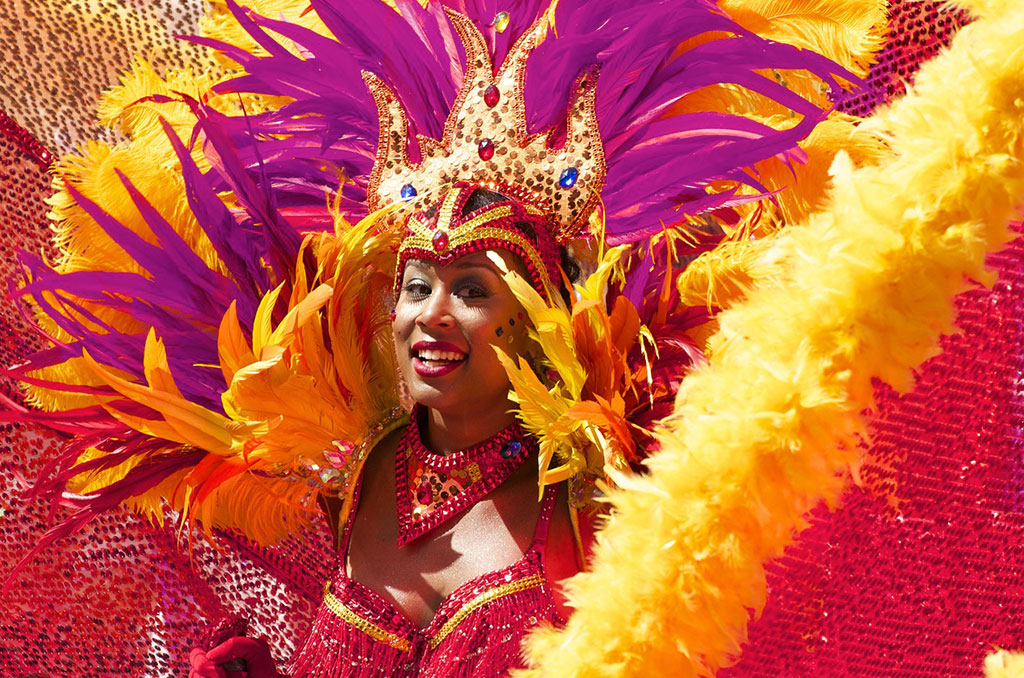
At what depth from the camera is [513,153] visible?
178cm

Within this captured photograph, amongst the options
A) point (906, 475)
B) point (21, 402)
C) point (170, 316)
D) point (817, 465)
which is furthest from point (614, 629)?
point (21, 402)

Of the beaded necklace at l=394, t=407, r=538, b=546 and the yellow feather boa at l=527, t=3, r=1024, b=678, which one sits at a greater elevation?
the yellow feather boa at l=527, t=3, r=1024, b=678

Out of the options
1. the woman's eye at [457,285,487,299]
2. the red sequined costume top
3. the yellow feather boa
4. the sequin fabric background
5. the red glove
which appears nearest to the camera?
the yellow feather boa

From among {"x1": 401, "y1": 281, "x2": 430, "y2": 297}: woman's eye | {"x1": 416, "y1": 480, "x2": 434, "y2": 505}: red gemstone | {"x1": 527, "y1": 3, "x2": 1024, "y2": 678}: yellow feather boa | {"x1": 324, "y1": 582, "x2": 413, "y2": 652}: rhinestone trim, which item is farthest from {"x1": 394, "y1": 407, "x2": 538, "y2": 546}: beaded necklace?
{"x1": 527, "y1": 3, "x2": 1024, "y2": 678}: yellow feather boa

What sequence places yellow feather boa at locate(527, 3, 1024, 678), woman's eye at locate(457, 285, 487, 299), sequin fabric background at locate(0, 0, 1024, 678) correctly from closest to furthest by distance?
yellow feather boa at locate(527, 3, 1024, 678) < sequin fabric background at locate(0, 0, 1024, 678) < woman's eye at locate(457, 285, 487, 299)

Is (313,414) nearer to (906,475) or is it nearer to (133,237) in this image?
(133,237)

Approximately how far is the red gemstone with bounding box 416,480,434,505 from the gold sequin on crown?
0.42 m

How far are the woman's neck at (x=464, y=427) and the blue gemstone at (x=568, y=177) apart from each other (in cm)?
35

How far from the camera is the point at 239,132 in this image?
6.57ft

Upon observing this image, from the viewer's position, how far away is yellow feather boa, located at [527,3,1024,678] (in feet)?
3.26

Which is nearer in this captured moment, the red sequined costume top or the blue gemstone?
the red sequined costume top

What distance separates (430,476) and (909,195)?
0.97 metres

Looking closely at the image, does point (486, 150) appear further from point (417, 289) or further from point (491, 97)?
point (417, 289)

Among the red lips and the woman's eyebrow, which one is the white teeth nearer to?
the red lips
